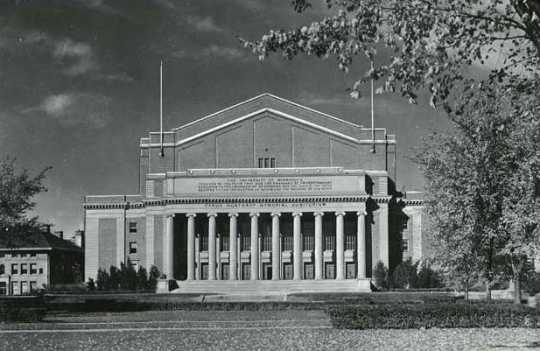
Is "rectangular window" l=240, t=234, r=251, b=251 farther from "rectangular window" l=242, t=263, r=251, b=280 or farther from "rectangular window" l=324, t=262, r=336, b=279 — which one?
"rectangular window" l=324, t=262, r=336, b=279

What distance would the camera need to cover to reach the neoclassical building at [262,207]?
83.0m

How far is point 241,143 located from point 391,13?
74.5 metres

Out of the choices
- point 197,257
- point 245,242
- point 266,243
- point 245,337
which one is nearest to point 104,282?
point 197,257

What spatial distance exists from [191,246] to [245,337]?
58626mm

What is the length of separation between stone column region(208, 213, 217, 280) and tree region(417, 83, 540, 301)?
4557 centimetres

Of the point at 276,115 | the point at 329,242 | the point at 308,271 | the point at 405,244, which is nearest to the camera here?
the point at 308,271

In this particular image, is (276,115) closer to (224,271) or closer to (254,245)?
(254,245)

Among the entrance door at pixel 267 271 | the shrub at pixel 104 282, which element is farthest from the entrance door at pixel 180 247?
the entrance door at pixel 267 271

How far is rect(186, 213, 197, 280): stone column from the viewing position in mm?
82938

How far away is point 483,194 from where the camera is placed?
3628 centimetres

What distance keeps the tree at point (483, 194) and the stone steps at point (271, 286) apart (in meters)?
38.7

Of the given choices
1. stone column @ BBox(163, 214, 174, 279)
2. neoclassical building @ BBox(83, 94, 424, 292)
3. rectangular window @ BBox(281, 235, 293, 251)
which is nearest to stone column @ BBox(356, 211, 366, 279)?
neoclassical building @ BBox(83, 94, 424, 292)

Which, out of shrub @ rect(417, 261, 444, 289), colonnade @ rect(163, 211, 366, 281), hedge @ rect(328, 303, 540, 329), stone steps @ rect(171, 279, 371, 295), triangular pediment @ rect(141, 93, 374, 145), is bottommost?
stone steps @ rect(171, 279, 371, 295)

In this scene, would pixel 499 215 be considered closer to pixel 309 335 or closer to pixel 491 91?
pixel 309 335
